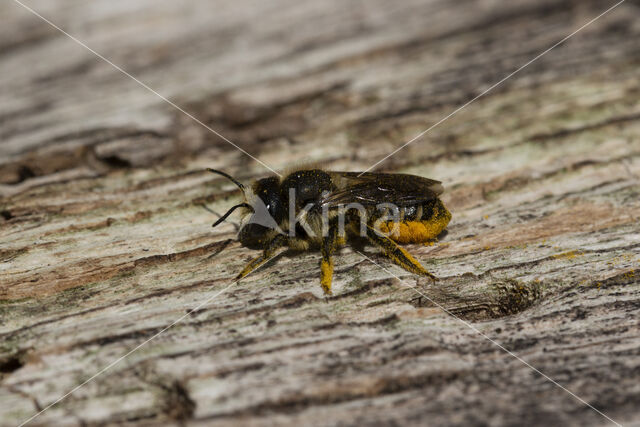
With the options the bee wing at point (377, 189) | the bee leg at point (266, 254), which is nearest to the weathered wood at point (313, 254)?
the bee leg at point (266, 254)

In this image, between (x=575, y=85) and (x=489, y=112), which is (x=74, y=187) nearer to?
(x=489, y=112)

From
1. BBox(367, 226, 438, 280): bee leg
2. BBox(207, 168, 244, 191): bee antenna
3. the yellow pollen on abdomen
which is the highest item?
BBox(207, 168, 244, 191): bee antenna

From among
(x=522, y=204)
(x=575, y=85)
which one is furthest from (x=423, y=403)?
(x=575, y=85)

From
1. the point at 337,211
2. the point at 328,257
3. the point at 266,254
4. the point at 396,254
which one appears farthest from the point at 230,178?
the point at 396,254

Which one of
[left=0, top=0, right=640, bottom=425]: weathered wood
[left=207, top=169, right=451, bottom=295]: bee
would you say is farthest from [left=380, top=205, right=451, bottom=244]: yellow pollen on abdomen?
[left=0, top=0, right=640, bottom=425]: weathered wood

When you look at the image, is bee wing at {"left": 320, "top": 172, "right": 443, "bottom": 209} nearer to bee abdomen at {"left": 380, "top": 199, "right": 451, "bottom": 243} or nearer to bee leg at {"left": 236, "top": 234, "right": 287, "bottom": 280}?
bee abdomen at {"left": 380, "top": 199, "right": 451, "bottom": 243}

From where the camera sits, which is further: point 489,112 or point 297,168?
point 489,112

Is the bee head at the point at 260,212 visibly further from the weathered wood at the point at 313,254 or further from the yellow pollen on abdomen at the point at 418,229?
the yellow pollen on abdomen at the point at 418,229
